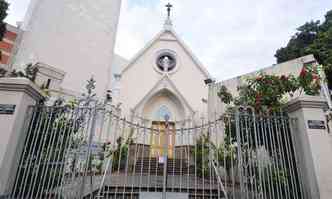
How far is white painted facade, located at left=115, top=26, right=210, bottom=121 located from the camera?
13.4 metres

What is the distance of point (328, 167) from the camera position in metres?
3.29

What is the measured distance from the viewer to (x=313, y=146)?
3.39 m

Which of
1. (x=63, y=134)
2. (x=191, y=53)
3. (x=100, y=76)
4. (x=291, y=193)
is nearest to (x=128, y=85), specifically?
(x=100, y=76)

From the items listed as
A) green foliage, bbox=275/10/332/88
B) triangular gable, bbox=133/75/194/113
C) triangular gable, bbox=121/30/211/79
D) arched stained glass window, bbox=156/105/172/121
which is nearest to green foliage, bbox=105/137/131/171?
triangular gable, bbox=133/75/194/113

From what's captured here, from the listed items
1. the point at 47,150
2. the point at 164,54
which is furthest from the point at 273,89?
the point at 164,54

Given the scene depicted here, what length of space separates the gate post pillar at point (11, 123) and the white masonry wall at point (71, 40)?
5.66m

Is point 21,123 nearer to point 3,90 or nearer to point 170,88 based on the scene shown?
point 3,90

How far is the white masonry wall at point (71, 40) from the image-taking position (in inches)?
348

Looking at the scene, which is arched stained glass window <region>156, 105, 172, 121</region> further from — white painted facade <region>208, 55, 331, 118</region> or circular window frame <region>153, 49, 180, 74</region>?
white painted facade <region>208, 55, 331, 118</region>

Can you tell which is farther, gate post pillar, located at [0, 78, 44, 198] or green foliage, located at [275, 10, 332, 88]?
green foliage, located at [275, 10, 332, 88]

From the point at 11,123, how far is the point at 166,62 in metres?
12.5

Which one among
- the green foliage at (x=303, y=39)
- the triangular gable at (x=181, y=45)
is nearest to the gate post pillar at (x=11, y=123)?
the triangular gable at (x=181, y=45)

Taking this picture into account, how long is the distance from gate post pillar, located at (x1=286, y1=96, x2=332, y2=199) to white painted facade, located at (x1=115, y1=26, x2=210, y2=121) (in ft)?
30.6

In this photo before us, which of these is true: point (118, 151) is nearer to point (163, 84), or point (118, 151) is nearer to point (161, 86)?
point (161, 86)
